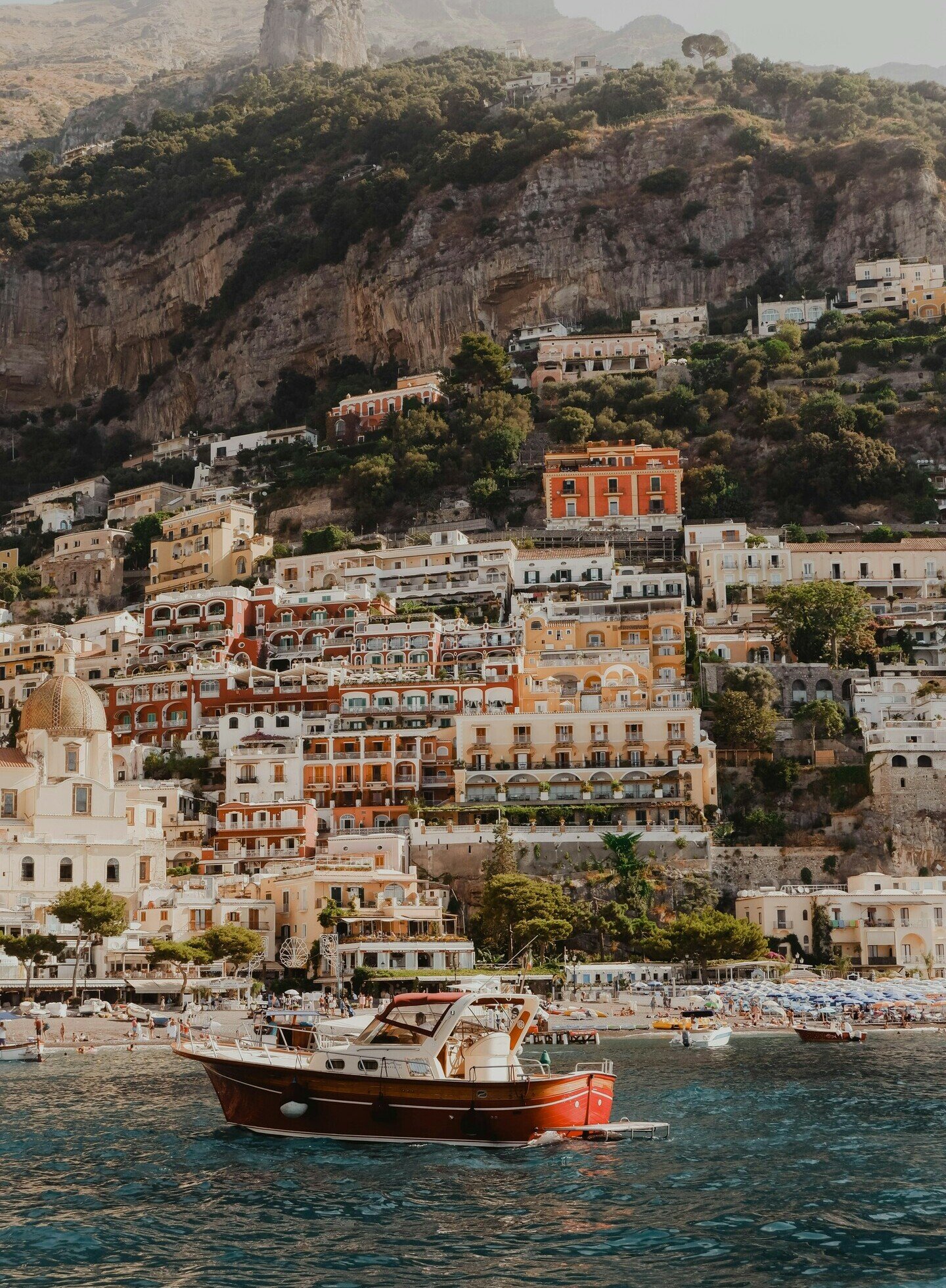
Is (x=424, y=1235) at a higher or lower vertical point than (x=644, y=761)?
lower

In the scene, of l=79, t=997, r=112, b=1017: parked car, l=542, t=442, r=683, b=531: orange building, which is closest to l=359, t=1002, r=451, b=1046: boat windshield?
l=79, t=997, r=112, b=1017: parked car

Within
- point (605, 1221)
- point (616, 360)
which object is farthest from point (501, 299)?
point (605, 1221)

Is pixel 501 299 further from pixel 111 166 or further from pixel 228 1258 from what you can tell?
pixel 228 1258

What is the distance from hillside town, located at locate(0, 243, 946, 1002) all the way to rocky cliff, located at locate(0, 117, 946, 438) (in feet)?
110

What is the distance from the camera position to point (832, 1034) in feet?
202

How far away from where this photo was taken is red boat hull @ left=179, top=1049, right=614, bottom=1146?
36.7 meters

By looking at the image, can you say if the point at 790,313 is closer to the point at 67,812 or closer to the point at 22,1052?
Answer: the point at 67,812

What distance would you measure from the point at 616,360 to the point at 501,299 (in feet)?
61.1

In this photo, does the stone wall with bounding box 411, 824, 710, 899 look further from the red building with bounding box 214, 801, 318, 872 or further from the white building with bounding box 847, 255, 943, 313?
the white building with bounding box 847, 255, 943, 313

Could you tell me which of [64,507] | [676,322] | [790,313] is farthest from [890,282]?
[64,507]

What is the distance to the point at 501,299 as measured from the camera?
151 m

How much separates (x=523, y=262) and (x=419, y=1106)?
12216cm

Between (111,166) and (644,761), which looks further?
(111,166)

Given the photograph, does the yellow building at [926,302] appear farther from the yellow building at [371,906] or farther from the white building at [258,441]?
the yellow building at [371,906]
